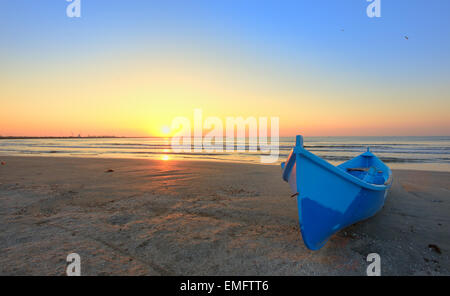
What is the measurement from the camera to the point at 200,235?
3492mm

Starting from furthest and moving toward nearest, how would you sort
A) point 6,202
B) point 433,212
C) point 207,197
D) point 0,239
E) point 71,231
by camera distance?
point 207,197 < point 6,202 < point 433,212 < point 71,231 < point 0,239

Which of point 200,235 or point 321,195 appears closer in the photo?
point 321,195

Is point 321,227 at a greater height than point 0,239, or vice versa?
point 321,227

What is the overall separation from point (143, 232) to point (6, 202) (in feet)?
13.1

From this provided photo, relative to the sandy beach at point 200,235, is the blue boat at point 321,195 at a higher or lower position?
higher

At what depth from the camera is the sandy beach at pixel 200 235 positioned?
2635mm

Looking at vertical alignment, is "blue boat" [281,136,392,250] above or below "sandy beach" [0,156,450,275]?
above

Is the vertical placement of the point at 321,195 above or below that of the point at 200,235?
above

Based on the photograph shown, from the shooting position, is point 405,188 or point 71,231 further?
point 405,188

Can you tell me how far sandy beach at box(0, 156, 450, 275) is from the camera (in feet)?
8.64
